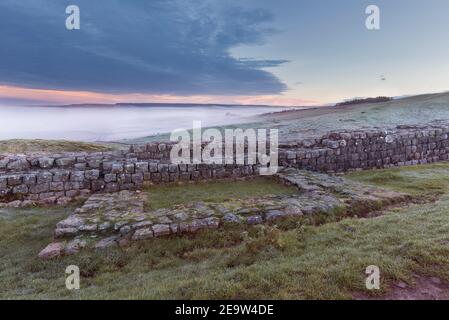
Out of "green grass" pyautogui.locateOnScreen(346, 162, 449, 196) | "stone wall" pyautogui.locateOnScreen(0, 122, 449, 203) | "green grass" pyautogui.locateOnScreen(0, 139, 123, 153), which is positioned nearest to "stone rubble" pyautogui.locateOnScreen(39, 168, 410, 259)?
"stone wall" pyautogui.locateOnScreen(0, 122, 449, 203)

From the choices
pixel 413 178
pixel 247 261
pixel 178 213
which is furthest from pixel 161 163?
pixel 413 178

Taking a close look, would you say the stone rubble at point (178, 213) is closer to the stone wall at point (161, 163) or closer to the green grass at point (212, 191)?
the green grass at point (212, 191)

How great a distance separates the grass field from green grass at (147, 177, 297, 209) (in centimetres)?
285

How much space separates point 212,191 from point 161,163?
241 cm

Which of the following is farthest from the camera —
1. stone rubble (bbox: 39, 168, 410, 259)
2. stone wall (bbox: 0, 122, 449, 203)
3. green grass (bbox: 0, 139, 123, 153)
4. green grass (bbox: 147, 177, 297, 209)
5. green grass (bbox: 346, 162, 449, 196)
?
green grass (bbox: 0, 139, 123, 153)

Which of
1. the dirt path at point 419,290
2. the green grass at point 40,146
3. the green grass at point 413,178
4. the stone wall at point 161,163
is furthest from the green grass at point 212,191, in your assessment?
the green grass at point 40,146

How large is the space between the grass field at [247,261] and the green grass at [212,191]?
2849 millimetres

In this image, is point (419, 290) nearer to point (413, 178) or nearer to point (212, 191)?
point (212, 191)

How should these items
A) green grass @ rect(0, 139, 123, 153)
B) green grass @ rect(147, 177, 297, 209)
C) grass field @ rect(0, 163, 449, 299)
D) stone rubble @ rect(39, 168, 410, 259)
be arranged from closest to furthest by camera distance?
1. grass field @ rect(0, 163, 449, 299)
2. stone rubble @ rect(39, 168, 410, 259)
3. green grass @ rect(147, 177, 297, 209)
4. green grass @ rect(0, 139, 123, 153)

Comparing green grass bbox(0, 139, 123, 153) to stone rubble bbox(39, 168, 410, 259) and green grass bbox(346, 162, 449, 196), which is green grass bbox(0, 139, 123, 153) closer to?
stone rubble bbox(39, 168, 410, 259)

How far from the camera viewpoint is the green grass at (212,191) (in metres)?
10.5

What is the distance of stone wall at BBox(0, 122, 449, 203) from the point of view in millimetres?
11086

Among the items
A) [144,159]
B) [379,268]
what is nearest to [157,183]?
[144,159]

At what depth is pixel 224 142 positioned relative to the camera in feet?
48.1
